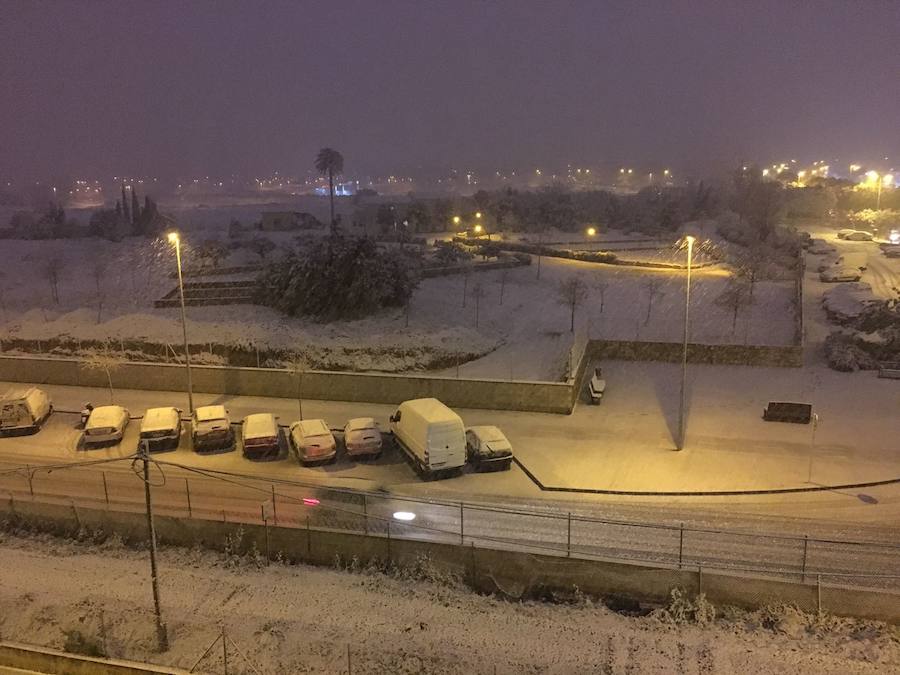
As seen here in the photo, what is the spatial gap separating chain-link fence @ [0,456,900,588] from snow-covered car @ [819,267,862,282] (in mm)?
31956

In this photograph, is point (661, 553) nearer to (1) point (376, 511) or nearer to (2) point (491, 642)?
(2) point (491, 642)

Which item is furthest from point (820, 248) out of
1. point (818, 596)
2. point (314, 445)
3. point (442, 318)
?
point (314, 445)

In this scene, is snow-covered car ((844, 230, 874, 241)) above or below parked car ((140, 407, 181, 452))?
above

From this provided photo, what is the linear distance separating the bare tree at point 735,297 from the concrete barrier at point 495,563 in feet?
68.1

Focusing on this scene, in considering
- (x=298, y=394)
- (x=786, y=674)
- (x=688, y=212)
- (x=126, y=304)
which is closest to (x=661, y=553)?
(x=786, y=674)

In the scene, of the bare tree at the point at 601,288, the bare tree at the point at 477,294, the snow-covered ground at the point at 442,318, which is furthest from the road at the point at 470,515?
the bare tree at the point at 601,288

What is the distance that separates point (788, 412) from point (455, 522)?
42.1 feet

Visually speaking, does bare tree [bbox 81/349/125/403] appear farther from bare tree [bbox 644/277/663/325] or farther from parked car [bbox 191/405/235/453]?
bare tree [bbox 644/277/663/325]

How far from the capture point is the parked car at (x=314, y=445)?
20172mm

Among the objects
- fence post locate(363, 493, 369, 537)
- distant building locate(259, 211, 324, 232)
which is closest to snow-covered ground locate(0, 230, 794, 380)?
fence post locate(363, 493, 369, 537)

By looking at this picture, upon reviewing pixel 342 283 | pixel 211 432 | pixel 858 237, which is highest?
pixel 858 237

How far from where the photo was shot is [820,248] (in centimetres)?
5409

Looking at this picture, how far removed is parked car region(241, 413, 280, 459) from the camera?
20688 mm

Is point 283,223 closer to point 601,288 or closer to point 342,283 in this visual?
point 342,283
